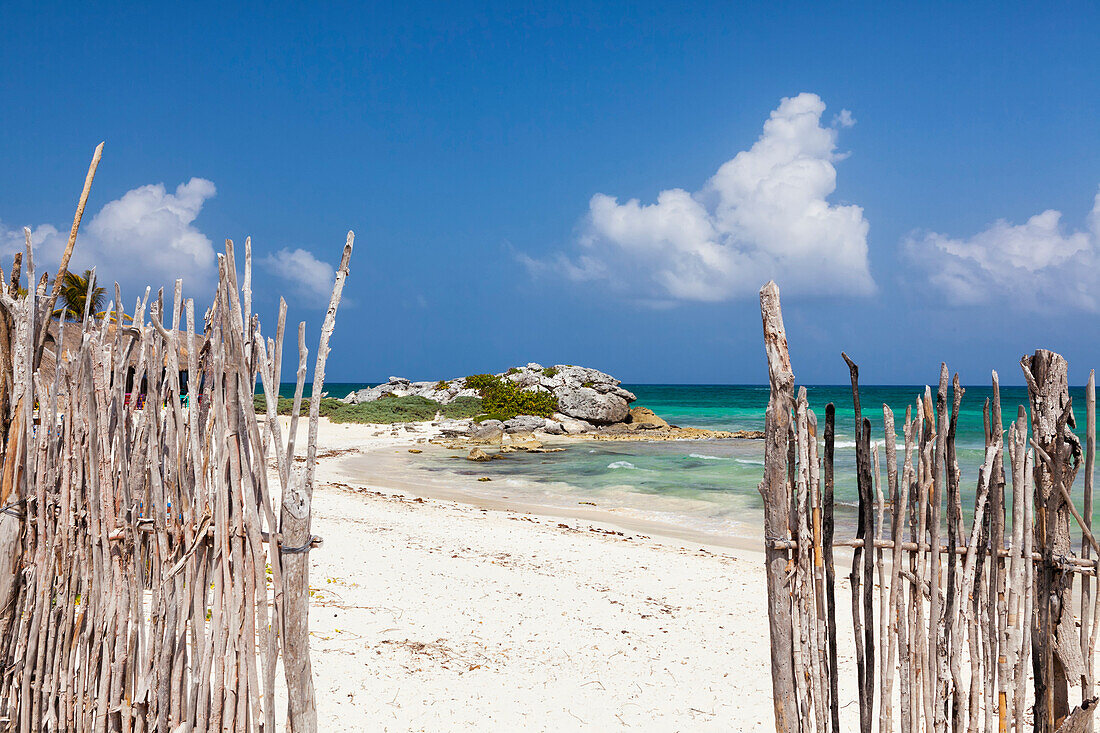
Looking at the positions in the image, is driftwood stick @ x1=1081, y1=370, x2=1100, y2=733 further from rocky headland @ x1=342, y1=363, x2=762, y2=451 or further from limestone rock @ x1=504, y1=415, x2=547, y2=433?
limestone rock @ x1=504, y1=415, x2=547, y2=433

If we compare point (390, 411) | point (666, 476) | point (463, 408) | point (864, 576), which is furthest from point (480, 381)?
point (864, 576)

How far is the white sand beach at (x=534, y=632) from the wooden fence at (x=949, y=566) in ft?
4.96

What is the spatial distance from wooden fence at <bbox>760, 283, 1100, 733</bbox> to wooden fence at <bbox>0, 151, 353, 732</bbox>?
5.16 ft

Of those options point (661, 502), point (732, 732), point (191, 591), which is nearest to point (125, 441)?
point (191, 591)

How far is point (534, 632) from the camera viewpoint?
16.4 ft

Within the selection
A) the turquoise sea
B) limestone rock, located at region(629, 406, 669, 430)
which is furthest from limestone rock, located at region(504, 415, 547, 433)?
limestone rock, located at region(629, 406, 669, 430)

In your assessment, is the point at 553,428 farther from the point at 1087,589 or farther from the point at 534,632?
the point at 1087,589

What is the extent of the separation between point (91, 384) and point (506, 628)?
3406mm

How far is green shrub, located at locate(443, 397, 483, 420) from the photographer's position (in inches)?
1201

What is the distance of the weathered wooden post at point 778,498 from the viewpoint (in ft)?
7.53

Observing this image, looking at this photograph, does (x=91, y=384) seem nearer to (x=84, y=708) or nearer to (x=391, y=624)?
(x=84, y=708)

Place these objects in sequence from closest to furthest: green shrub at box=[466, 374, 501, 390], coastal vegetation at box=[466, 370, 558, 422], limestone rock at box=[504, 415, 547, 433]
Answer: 1. limestone rock at box=[504, 415, 547, 433]
2. coastal vegetation at box=[466, 370, 558, 422]
3. green shrub at box=[466, 374, 501, 390]

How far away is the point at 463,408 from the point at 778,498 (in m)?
30.1

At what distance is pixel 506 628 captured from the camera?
16.6 ft
